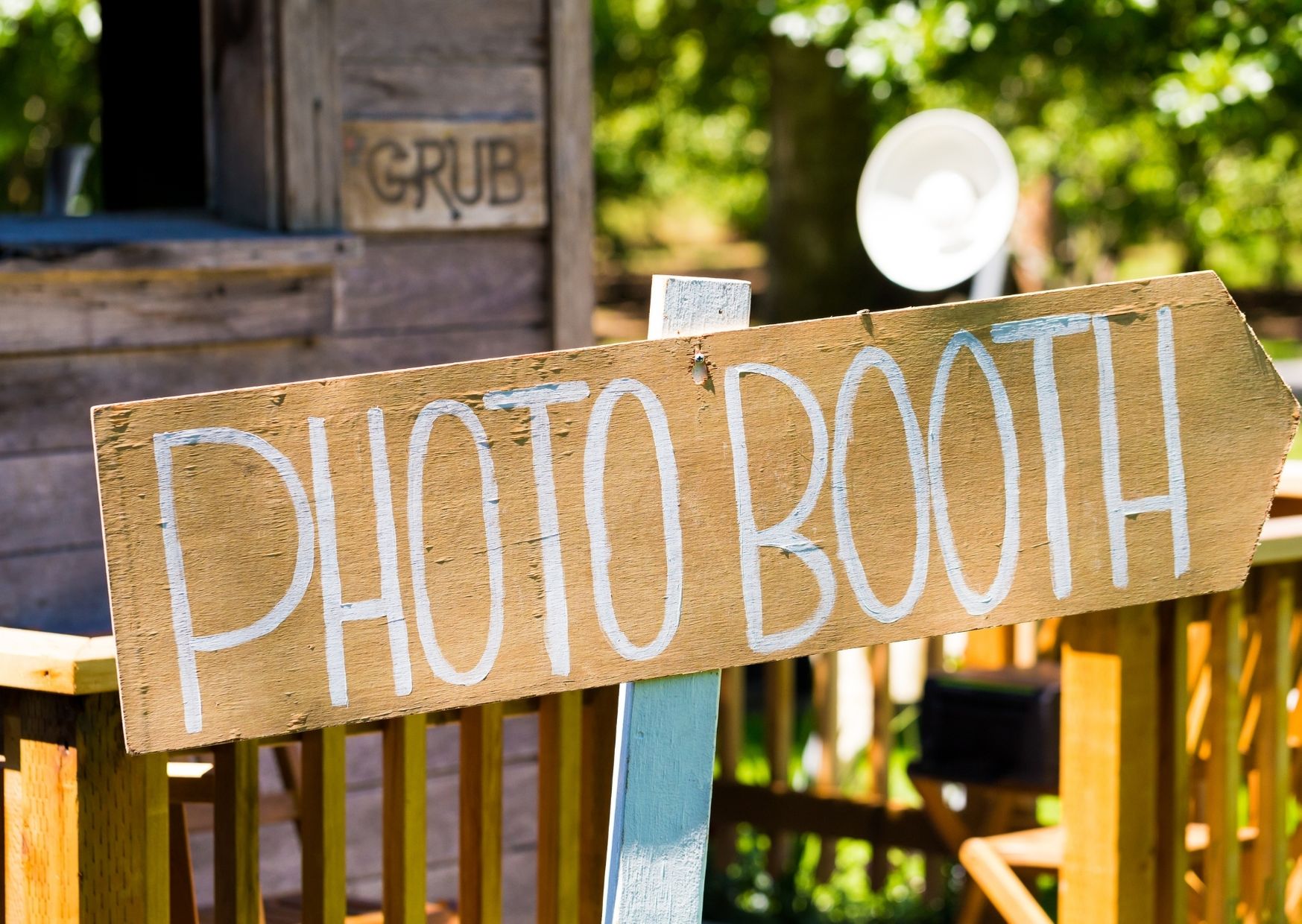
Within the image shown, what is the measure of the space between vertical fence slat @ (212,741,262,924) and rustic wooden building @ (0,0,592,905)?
62.3 inches

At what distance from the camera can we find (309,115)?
10.9 ft

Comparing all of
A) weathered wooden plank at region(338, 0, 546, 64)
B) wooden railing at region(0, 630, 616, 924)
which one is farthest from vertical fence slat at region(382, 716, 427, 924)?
weathered wooden plank at region(338, 0, 546, 64)

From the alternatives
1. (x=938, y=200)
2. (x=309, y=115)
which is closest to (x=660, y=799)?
(x=309, y=115)

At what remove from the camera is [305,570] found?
4.88 ft

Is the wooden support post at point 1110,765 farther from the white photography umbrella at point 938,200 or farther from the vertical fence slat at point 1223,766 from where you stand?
the white photography umbrella at point 938,200

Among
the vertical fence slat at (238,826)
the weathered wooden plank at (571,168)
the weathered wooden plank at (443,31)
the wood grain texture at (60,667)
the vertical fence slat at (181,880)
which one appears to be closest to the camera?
the wood grain texture at (60,667)

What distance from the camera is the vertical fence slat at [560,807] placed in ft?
6.11

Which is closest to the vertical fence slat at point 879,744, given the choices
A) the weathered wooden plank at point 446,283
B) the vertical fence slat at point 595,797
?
the weathered wooden plank at point 446,283

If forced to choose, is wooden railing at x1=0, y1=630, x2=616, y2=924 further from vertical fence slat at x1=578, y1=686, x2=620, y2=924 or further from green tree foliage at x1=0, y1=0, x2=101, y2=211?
green tree foliage at x1=0, y1=0, x2=101, y2=211

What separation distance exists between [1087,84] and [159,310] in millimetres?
4954

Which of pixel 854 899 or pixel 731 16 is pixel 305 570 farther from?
pixel 731 16

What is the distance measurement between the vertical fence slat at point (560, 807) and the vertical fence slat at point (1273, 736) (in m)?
1.12

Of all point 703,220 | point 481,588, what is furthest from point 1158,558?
point 703,220

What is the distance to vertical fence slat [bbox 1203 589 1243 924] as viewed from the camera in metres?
2.28
